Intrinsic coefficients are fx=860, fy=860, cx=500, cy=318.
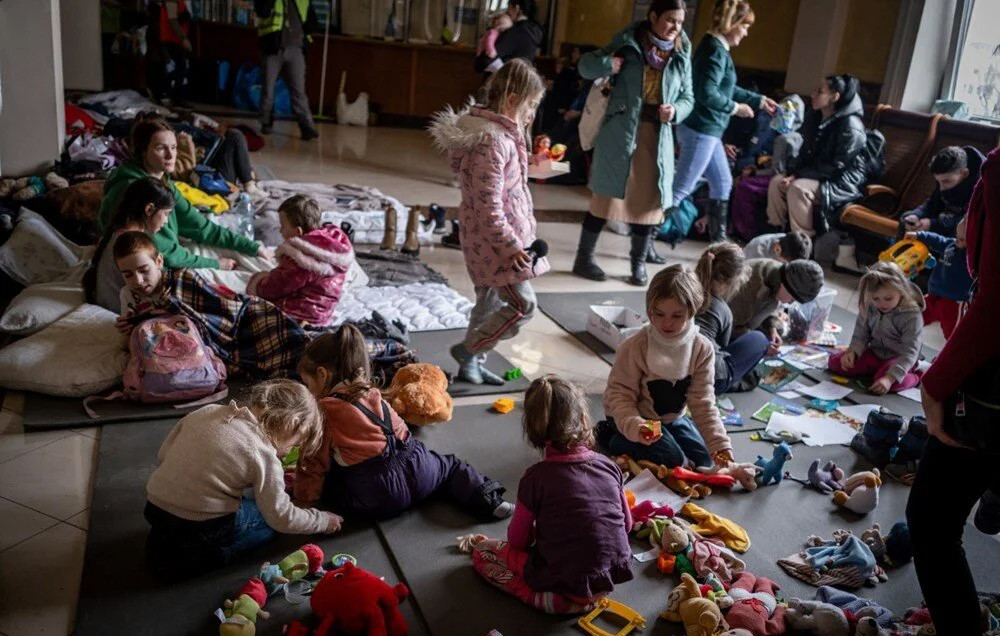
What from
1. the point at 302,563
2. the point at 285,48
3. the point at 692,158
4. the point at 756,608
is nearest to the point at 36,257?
the point at 302,563

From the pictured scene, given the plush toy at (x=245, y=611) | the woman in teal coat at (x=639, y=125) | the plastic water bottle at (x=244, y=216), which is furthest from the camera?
the plastic water bottle at (x=244, y=216)

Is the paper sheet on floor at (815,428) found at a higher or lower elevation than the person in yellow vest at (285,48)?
lower

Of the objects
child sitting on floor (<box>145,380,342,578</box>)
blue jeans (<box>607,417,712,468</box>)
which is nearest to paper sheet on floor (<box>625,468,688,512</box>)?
blue jeans (<box>607,417,712,468</box>)

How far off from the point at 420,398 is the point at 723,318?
1.33 metres

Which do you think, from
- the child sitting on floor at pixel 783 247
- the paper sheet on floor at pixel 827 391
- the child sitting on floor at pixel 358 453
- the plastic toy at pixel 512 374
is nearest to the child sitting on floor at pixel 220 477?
the child sitting on floor at pixel 358 453

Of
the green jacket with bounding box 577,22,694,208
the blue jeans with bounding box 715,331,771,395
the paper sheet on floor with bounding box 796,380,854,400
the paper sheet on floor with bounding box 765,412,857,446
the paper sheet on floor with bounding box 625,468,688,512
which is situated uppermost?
the green jacket with bounding box 577,22,694,208

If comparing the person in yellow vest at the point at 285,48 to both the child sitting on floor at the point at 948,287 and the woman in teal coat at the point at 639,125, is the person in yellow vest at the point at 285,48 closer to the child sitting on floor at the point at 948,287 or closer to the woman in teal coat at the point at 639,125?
the woman in teal coat at the point at 639,125

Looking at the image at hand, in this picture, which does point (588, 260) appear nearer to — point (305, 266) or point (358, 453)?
point (305, 266)

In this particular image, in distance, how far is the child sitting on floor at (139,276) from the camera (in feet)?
10.3

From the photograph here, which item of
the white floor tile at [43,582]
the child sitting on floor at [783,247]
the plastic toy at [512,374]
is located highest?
the child sitting on floor at [783,247]

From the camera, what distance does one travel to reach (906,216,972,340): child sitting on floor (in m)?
4.51

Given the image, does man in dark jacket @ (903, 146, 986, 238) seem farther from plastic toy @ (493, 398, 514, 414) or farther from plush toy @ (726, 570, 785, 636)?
plush toy @ (726, 570, 785, 636)

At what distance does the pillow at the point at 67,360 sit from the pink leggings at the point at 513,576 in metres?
1.62

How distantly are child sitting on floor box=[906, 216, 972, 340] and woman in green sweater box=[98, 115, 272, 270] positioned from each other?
12.0 ft
